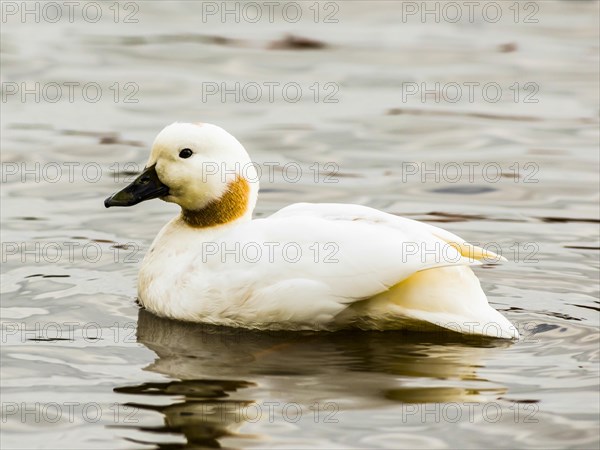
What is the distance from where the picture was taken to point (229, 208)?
29.4 feet

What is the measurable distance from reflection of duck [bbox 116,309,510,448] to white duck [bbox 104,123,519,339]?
0.11 meters

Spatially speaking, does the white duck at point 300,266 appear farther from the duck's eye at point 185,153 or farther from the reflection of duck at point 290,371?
the reflection of duck at point 290,371

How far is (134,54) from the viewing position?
1653cm

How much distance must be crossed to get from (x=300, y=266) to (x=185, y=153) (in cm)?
117

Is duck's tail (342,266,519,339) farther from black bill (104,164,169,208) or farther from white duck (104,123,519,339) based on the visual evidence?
black bill (104,164,169,208)

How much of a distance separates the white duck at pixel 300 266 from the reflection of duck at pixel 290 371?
0.11 metres

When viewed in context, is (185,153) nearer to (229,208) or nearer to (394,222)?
(229,208)

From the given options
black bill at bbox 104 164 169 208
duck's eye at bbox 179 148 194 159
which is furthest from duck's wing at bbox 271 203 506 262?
black bill at bbox 104 164 169 208

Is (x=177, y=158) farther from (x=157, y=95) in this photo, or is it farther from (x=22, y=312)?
(x=157, y=95)

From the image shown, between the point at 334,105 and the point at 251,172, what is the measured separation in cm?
565

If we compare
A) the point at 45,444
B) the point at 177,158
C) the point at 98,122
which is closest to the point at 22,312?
the point at 177,158

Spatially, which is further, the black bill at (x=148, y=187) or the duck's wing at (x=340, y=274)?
the black bill at (x=148, y=187)

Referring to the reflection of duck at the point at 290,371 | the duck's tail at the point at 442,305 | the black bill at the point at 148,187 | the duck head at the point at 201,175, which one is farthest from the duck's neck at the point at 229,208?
the duck's tail at the point at 442,305

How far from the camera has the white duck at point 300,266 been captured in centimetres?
817
